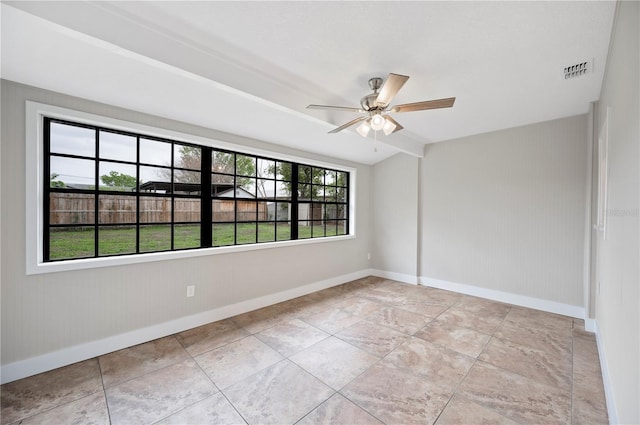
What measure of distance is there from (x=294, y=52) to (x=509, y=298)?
4.34 metres

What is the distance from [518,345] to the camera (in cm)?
273

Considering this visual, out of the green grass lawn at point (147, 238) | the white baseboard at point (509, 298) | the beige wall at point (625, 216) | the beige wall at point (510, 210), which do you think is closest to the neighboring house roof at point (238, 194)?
the green grass lawn at point (147, 238)

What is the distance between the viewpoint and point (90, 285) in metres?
2.42

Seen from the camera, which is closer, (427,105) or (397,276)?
(427,105)

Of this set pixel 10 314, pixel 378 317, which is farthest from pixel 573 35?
pixel 10 314

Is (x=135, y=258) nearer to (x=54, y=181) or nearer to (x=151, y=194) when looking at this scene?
(x=151, y=194)

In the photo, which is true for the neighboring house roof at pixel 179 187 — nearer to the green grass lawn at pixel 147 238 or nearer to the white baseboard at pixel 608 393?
the green grass lawn at pixel 147 238

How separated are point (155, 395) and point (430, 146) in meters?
4.90

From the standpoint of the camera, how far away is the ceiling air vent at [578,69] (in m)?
2.27

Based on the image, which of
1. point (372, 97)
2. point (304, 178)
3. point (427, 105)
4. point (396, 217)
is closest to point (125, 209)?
point (304, 178)

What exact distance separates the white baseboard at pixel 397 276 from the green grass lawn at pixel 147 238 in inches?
93.6

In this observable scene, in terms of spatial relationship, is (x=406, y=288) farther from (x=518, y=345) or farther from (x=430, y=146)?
(x=430, y=146)

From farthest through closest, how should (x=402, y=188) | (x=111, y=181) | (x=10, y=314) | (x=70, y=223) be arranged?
1. (x=402, y=188)
2. (x=111, y=181)
3. (x=70, y=223)
4. (x=10, y=314)

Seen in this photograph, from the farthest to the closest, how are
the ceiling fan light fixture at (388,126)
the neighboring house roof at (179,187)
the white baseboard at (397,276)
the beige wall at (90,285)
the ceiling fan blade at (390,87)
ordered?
1. the white baseboard at (397,276)
2. the neighboring house roof at (179,187)
3. the ceiling fan light fixture at (388,126)
4. the beige wall at (90,285)
5. the ceiling fan blade at (390,87)
